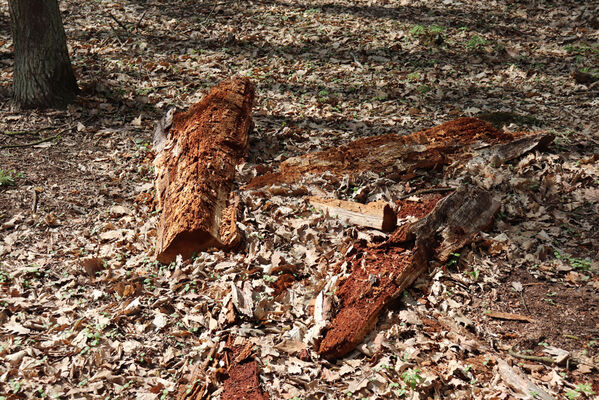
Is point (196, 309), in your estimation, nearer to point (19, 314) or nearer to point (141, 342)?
point (141, 342)

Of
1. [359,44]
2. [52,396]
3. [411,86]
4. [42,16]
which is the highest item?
[42,16]

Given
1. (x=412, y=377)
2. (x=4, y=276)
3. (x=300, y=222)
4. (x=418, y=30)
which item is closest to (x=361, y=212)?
(x=300, y=222)

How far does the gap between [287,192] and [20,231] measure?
3.08 m

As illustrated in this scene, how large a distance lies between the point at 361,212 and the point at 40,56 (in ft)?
18.4

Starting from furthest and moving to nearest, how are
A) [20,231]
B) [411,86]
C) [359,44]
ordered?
[359,44], [411,86], [20,231]

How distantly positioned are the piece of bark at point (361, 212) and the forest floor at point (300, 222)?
5.1 inches

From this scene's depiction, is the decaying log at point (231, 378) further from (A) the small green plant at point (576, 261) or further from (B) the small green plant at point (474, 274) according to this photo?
(A) the small green plant at point (576, 261)

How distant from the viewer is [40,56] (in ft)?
23.3

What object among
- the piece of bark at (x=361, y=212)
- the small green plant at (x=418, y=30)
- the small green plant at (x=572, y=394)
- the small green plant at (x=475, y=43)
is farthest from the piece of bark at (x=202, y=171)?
the small green plant at (x=475, y=43)

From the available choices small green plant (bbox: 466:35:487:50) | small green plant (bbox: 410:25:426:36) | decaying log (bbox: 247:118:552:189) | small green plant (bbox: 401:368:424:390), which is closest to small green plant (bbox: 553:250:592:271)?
decaying log (bbox: 247:118:552:189)

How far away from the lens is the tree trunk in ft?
22.7

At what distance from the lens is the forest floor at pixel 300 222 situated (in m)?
3.72

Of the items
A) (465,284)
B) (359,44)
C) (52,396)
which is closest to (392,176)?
(465,284)

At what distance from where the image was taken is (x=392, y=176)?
18.4ft
